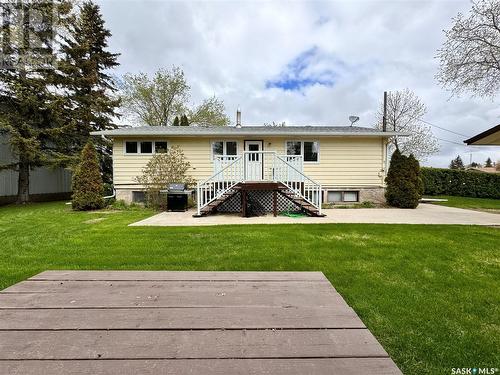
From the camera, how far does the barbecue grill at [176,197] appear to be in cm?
1059

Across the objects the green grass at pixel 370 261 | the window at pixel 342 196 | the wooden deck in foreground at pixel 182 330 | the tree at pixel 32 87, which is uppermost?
the tree at pixel 32 87

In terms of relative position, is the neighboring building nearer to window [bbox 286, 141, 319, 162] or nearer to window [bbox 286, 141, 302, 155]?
window [bbox 286, 141, 302, 155]

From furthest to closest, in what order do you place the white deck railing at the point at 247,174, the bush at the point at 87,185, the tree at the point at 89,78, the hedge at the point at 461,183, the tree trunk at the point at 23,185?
1. the hedge at the point at 461,183
2. the tree at the point at 89,78
3. the tree trunk at the point at 23,185
4. the bush at the point at 87,185
5. the white deck railing at the point at 247,174

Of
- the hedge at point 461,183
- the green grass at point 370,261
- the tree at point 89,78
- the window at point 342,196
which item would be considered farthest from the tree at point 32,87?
the hedge at point 461,183

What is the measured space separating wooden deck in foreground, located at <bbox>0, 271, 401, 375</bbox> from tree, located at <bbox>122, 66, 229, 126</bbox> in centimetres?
2404

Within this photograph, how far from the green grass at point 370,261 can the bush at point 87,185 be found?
346cm

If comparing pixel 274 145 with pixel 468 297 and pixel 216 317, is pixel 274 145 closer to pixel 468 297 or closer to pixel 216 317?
pixel 468 297

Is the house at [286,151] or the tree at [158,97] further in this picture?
the tree at [158,97]

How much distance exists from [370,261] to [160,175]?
30.3 feet

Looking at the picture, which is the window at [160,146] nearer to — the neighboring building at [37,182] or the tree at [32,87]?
the tree at [32,87]

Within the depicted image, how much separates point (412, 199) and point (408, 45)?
30.3ft

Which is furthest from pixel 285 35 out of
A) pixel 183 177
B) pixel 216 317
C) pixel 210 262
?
pixel 216 317

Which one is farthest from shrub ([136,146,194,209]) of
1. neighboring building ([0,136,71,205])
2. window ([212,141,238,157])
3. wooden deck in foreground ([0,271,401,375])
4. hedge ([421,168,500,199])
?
hedge ([421,168,500,199])

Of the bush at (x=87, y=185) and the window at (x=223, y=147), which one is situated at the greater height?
the window at (x=223, y=147)
